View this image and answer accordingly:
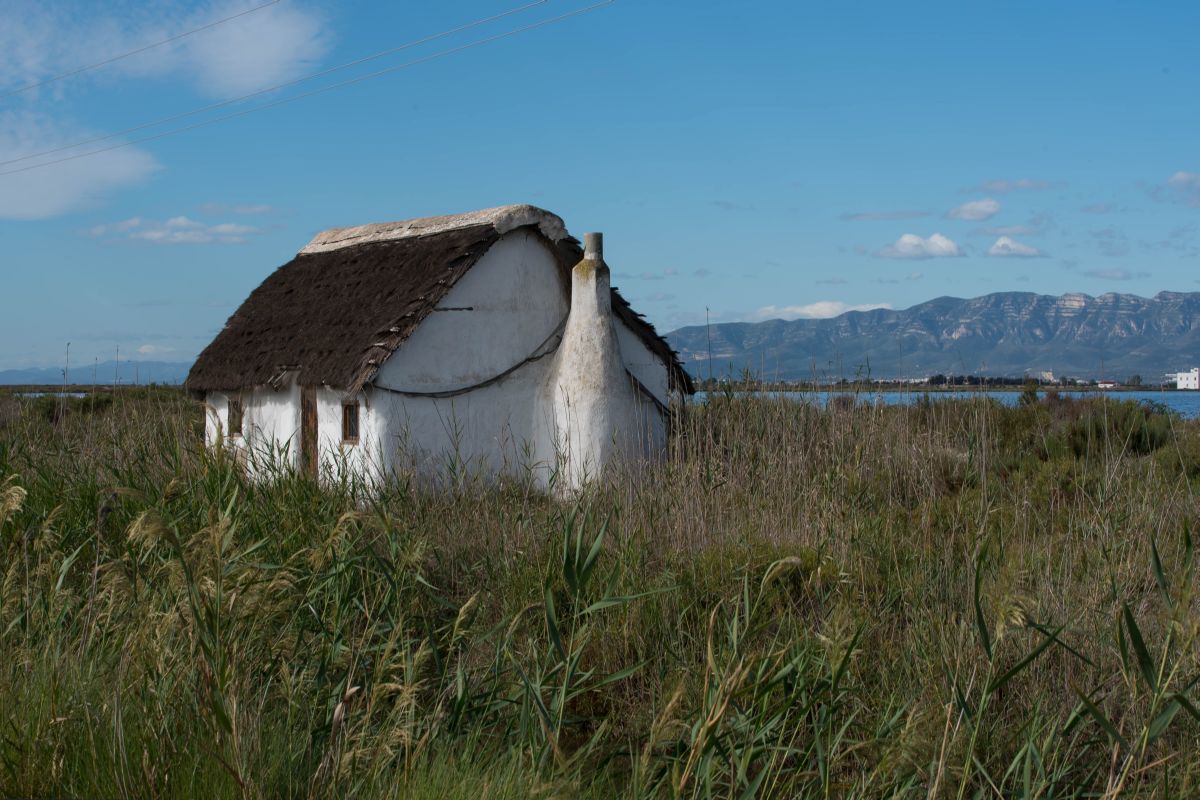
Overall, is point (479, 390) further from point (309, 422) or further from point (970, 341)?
point (970, 341)

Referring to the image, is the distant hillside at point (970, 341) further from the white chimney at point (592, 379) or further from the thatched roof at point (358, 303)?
the thatched roof at point (358, 303)

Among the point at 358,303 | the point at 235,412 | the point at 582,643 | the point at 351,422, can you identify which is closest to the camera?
the point at 582,643

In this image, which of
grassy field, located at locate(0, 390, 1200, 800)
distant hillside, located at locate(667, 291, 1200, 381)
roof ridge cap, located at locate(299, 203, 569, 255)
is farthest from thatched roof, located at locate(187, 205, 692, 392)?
grassy field, located at locate(0, 390, 1200, 800)

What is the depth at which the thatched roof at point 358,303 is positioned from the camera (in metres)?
12.2

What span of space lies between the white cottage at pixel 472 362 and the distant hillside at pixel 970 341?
1280 mm

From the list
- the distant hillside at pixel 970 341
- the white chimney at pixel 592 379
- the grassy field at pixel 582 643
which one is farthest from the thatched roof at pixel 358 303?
the grassy field at pixel 582 643

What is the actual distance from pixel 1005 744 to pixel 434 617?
3035 mm

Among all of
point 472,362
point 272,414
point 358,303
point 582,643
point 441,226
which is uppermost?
point 441,226

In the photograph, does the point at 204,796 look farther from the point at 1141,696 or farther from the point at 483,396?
the point at 483,396

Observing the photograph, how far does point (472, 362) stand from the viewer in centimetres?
1265

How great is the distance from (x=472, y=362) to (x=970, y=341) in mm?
80992

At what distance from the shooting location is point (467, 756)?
139 inches

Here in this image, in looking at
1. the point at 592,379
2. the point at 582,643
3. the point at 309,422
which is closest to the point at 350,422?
the point at 309,422

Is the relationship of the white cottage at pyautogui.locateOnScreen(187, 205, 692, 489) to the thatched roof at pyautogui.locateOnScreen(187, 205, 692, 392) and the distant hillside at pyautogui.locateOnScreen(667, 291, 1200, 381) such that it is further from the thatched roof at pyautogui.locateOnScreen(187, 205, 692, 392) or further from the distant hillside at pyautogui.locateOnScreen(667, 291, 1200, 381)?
the distant hillside at pyautogui.locateOnScreen(667, 291, 1200, 381)
